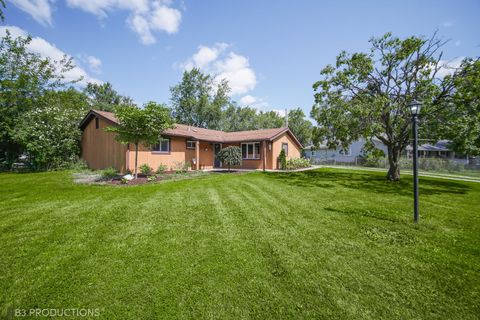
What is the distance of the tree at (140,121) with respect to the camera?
10.1 m

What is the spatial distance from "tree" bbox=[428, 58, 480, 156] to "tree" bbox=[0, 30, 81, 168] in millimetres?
27099

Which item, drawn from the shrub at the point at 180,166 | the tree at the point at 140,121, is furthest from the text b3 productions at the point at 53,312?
the shrub at the point at 180,166

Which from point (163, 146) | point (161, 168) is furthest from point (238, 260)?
point (163, 146)

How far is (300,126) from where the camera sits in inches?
1615

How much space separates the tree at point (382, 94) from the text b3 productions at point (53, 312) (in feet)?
41.2

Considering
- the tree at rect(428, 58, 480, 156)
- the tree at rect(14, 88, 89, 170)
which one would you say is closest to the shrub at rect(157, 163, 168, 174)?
the tree at rect(14, 88, 89, 170)

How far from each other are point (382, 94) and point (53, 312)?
1626 cm

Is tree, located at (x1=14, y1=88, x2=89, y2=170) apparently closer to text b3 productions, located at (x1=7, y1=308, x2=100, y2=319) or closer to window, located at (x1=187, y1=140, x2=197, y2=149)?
window, located at (x1=187, y1=140, x2=197, y2=149)

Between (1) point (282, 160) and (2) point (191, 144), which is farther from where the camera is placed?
(1) point (282, 160)

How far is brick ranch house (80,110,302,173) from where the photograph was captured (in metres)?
13.3

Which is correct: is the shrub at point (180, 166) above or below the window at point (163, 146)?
below

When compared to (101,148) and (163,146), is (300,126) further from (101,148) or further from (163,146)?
(101,148)

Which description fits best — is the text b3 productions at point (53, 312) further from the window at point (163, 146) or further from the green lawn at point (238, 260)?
the window at point (163, 146)

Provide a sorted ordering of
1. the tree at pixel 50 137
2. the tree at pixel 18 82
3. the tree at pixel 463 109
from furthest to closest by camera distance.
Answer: the tree at pixel 18 82
the tree at pixel 50 137
the tree at pixel 463 109
